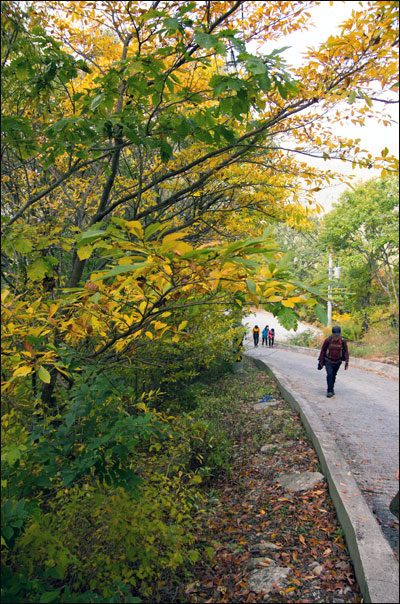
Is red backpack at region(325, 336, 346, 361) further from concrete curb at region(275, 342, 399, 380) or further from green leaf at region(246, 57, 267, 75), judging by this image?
green leaf at region(246, 57, 267, 75)

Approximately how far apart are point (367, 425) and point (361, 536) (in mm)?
4164

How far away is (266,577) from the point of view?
329 cm

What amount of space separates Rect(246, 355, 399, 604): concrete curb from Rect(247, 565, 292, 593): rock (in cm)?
61

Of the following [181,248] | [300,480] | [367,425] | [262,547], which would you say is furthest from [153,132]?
[367,425]

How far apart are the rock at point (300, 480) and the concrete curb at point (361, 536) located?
14cm

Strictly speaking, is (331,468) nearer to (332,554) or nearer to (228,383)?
(332,554)

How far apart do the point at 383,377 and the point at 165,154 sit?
12.5 m

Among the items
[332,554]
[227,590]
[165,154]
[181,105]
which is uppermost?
[181,105]

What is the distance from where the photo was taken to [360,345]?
1758 centimetres

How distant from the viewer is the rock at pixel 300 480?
460cm

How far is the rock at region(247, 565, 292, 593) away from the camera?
10.4 feet

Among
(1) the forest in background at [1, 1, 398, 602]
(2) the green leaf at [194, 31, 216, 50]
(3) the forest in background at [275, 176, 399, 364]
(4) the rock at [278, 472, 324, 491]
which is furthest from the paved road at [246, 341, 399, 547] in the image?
(3) the forest in background at [275, 176, 399, 364]

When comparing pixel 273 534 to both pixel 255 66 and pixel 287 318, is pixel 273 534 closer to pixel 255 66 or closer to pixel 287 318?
pixel 287 318

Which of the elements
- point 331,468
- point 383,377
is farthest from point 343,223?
point 331,468
